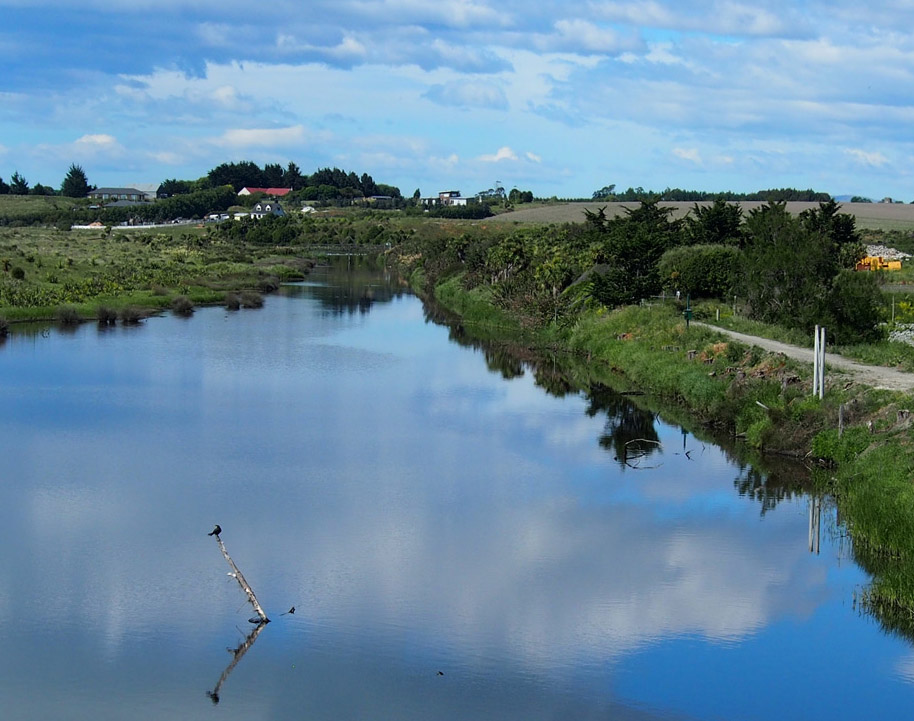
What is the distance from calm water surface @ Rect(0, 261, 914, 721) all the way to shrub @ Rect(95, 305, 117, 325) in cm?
2084

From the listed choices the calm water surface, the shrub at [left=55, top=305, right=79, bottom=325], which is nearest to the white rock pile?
the calm water surface

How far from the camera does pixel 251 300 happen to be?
220ft

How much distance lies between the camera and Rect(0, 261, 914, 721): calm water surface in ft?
52.7

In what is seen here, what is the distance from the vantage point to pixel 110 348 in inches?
1887

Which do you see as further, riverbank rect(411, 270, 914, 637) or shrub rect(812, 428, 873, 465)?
shrub rect(812, 428, 873, 465)

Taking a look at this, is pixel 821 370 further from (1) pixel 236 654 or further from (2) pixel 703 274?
(2) pixel 703 274

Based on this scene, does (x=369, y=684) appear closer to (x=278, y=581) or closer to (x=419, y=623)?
(x=419, y=623)

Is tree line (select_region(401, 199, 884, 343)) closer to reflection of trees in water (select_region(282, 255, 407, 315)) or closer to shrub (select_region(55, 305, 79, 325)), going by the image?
reflection of trees in water (select_region(282, 255, 407, 315))

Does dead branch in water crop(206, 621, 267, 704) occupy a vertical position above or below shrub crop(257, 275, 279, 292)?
below

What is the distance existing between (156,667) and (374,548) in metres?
5.75

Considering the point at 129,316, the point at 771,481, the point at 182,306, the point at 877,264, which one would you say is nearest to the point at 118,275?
the point at 182,306

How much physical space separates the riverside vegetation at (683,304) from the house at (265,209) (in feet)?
209

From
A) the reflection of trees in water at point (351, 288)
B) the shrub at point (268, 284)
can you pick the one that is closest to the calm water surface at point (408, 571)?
the reflection of trees in water at point (351, 288)

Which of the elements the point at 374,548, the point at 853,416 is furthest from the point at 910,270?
the point at 374,548
